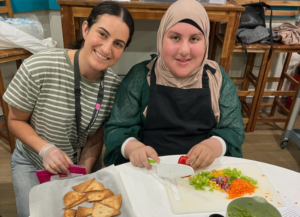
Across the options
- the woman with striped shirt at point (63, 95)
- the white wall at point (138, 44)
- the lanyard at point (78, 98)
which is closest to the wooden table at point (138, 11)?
the woman with striped shirt at point (63, 95)

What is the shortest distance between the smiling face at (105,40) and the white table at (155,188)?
1.50 feet

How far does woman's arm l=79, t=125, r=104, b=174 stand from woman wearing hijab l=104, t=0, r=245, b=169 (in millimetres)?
180

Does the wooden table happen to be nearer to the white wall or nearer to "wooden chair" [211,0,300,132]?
"wooden chair" [211,0,300,132]

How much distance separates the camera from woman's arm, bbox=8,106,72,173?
1.03 metres

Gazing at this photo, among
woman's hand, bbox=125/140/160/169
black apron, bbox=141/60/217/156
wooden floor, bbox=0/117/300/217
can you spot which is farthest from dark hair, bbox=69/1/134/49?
wooden floor, bbox=0/117/300/217

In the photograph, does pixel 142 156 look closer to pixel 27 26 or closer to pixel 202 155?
pixel 202 155

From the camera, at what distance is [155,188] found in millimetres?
915

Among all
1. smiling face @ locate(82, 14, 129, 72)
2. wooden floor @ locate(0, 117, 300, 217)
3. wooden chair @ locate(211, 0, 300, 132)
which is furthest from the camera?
wooden chair @ locate(211, 0, 300, 132)

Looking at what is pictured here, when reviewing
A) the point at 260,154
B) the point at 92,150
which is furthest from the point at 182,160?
the point at 260,154

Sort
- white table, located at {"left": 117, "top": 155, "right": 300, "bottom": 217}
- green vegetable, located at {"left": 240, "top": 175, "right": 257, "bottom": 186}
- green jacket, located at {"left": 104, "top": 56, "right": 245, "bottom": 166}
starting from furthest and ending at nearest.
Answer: green jacket, located at {"left": 104, "top": 56, "right": 245, "bottom": 166} → green vegetable, located at {"left": 240, "top": 175, "right": 257, "bottom": 186} → white table, located at {"left": 117, "top": 155, "right": 300, "bottom": 217}

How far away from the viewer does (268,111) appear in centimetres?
307

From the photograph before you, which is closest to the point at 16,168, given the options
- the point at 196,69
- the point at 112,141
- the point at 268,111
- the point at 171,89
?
the point at 112,141

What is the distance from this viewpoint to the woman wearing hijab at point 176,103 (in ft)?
3.66

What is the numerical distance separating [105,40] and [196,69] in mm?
421
